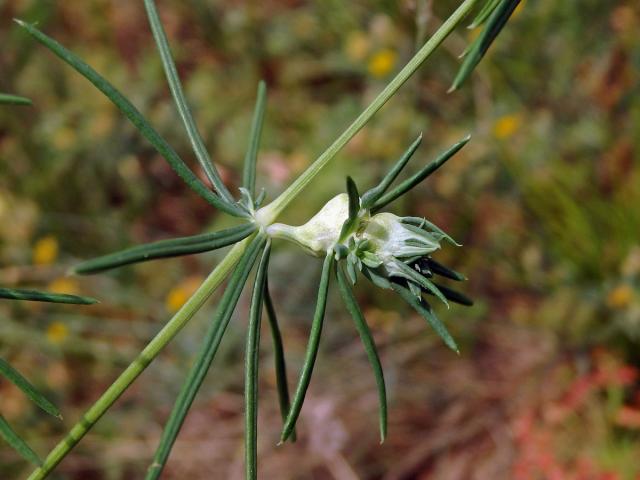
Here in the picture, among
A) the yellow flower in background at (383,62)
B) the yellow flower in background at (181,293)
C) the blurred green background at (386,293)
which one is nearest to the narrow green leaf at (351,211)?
the blurred green background at (386,293)

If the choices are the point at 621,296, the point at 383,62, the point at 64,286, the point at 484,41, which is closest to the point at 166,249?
the point at 484,41

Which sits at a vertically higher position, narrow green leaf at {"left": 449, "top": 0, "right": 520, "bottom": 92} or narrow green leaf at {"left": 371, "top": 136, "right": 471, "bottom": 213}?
narrow green leaf at {"left": 449, "top": 0, "right": 520, "bottom": 92}

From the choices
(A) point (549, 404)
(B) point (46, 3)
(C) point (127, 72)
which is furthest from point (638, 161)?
(B) point (46, 3)

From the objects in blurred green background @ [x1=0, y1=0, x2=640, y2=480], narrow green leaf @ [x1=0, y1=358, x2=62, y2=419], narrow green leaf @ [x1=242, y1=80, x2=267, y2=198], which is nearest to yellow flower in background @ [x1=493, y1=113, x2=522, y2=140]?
blurred green background @ [x1=0, y1=0, x2=640, y2=480]

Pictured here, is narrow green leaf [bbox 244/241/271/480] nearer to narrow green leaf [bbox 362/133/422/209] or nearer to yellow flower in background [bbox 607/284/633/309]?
narrow green leaf [bbox 362/133/422/209]

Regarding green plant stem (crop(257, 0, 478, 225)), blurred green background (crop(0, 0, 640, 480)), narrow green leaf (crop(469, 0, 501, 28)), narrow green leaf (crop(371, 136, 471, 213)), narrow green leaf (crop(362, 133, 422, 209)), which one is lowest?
narrow green leaf (crop(371, 136, 471, 213))

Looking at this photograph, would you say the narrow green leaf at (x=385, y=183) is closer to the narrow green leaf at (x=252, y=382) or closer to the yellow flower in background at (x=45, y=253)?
the narrow green leaf at (x=252, y=382)

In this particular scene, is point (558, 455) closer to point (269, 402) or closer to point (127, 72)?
point (269, 402)
